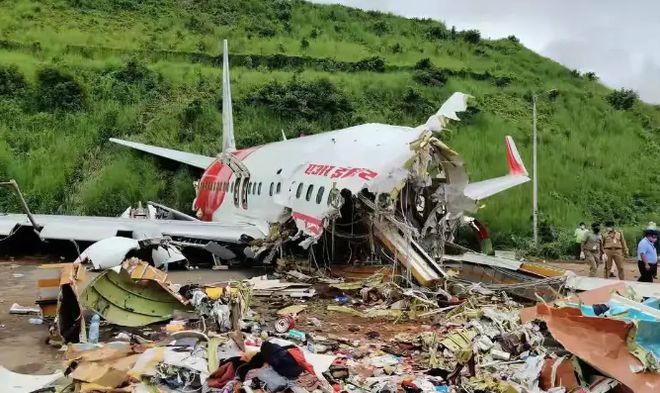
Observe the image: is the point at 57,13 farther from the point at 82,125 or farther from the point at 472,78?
the point at 472,78

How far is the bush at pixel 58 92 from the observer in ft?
105

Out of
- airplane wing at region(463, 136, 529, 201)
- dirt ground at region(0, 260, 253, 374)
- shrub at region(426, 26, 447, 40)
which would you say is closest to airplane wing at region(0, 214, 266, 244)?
dirt ground at region(0, 260, 253, 374)

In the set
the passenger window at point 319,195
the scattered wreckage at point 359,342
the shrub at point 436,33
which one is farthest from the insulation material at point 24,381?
the shrub at point 436,33

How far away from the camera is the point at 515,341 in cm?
796

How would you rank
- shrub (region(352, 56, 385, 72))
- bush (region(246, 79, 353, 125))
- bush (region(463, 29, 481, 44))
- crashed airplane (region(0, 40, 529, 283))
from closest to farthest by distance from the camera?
crashed airplane (region(0, 40, 529, 283)), bush (region(246, 79, 353, 125)), shrub (region(352, 56, 385, 72)), bush (region(463, 29, 481, 44))

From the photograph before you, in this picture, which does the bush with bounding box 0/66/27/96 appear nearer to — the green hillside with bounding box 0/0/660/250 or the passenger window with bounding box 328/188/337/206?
the green hillside with bounding box 0/0/660/250

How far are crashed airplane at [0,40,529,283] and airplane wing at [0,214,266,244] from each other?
3 centimetres

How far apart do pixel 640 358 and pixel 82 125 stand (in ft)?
95.3

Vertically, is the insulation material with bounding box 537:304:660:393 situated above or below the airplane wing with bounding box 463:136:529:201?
below

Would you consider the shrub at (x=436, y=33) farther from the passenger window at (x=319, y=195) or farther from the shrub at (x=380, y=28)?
the passenger window at (x=319, y=195)

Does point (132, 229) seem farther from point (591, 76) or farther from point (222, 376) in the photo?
point (591, 76)

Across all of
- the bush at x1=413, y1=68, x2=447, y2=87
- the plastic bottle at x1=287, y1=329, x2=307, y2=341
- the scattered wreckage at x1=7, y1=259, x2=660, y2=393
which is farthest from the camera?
the bush at x1=413, y1=68, x2=447, y2=87

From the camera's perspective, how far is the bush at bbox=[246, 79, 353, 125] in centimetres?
3312

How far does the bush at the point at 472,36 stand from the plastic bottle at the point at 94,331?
4696 centimetres
